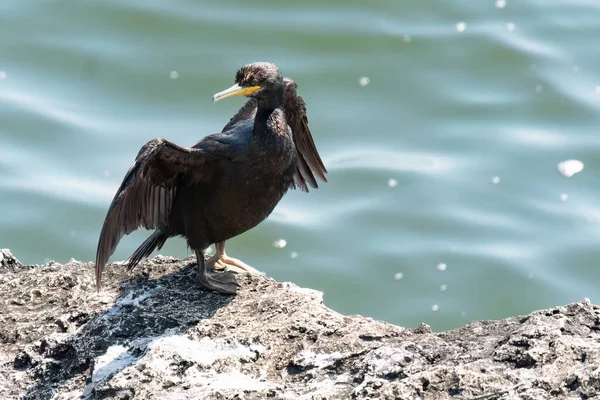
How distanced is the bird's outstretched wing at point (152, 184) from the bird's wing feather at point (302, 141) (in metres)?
0.80

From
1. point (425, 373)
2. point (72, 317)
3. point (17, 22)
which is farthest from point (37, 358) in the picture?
point (17, 22)

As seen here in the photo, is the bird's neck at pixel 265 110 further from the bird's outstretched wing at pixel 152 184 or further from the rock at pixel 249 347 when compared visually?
the rock at pixel 249 347

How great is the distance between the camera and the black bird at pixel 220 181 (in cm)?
481

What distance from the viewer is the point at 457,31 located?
10195mm

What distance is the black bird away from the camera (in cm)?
481

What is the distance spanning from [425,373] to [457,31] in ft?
23.8

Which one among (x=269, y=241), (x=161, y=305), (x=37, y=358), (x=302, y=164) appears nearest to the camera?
(x=37, y=358)

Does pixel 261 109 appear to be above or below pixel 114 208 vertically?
above

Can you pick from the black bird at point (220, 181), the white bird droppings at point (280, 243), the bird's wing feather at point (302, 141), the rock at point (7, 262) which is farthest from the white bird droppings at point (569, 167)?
the rock at point (7, 262)

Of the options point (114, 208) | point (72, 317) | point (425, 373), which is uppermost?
point (114, 208)

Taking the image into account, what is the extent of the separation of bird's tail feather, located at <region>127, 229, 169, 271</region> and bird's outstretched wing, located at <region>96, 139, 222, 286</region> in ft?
0.21

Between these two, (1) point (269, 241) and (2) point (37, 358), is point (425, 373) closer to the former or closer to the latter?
(2) point (37, 358)

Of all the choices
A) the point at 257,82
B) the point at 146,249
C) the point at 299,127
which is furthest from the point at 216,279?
the point at 299,127

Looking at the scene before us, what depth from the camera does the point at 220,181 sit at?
4.89 meters
